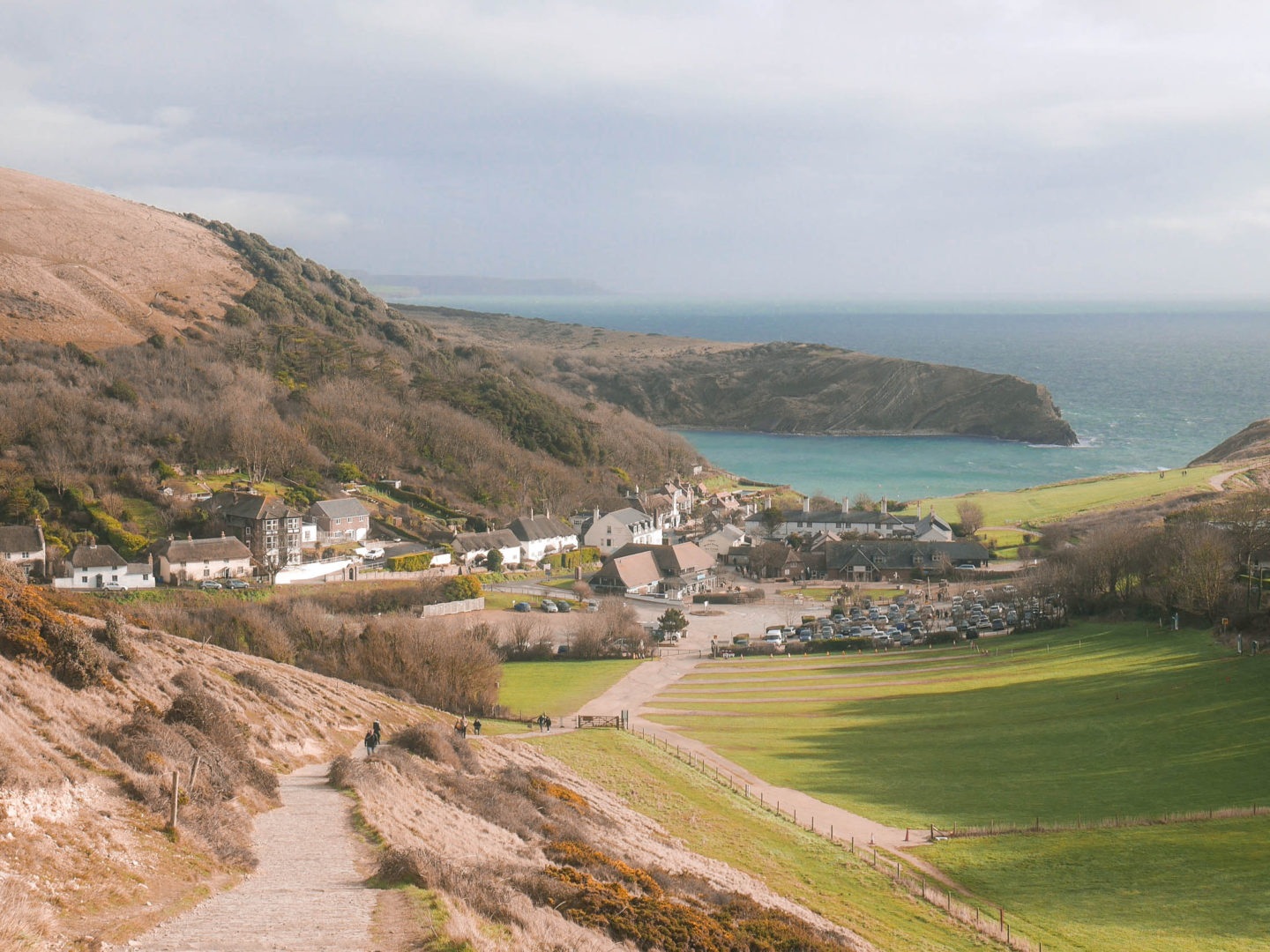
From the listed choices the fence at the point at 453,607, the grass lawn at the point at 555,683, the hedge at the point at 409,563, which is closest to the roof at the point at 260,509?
the hedge at the point at 409,563

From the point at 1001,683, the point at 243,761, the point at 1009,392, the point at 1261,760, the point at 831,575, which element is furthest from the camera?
the point at 1009,392

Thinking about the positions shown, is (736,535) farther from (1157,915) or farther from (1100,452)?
(1100,452)

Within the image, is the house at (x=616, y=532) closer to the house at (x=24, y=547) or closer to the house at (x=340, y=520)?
the house at (x=340, y=520)

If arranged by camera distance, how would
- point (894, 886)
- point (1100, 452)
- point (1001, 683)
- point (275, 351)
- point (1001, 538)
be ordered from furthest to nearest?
point (1100, 452) → point (275, 351) → point (1001, 538) → point (1001, 683) → point (894, 886)

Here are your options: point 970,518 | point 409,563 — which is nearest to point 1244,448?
point 970,518

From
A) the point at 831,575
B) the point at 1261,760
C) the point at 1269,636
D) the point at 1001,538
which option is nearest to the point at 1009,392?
the point at 1001,538

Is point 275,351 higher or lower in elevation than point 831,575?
higher
